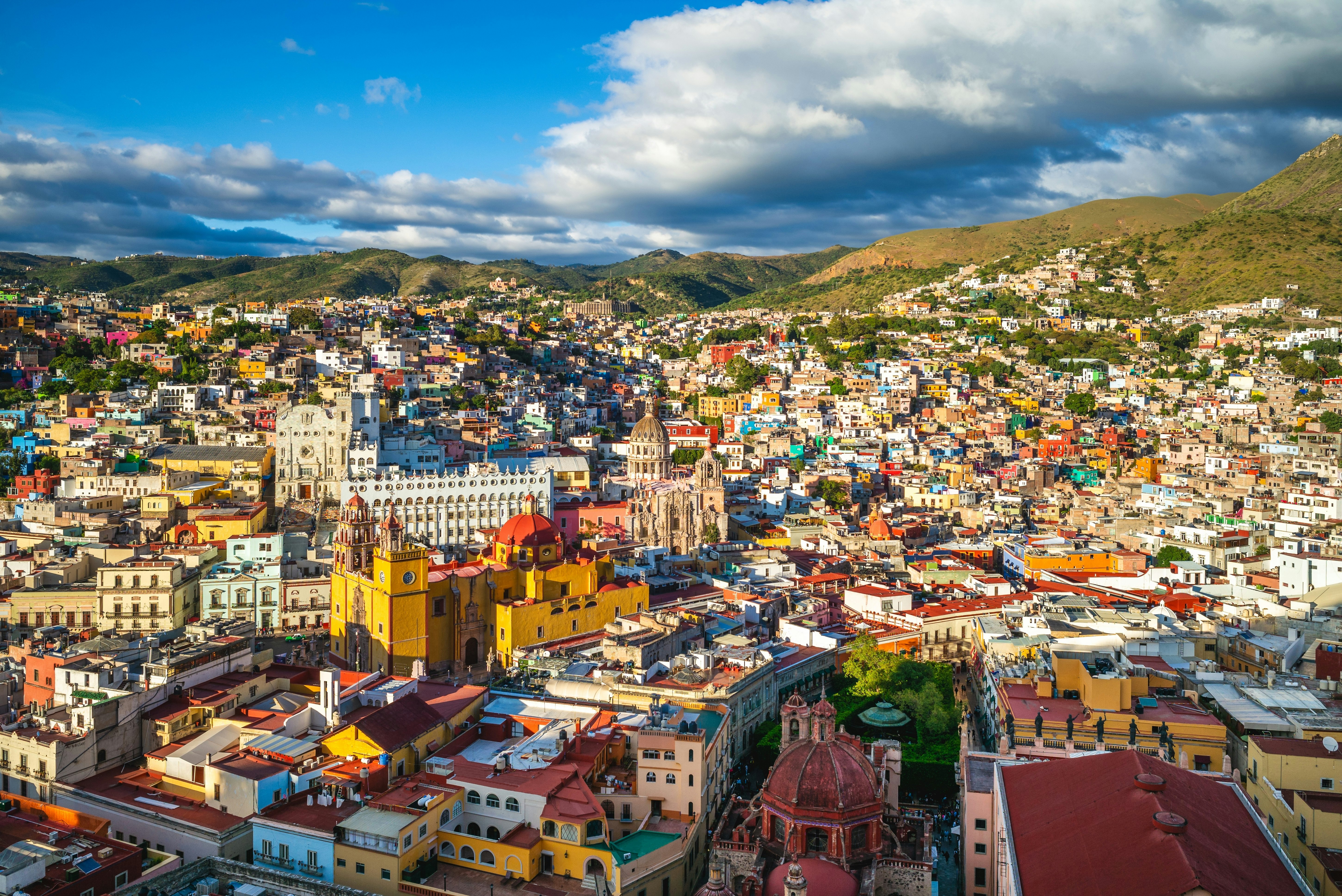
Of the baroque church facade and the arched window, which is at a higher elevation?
the baroque church facade

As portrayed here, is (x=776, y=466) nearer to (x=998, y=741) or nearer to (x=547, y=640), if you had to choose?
(x=547, y=640)

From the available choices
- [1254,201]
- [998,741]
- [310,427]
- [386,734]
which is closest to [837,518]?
[310,427]

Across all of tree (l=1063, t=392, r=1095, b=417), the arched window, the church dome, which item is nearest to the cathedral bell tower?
the arched window

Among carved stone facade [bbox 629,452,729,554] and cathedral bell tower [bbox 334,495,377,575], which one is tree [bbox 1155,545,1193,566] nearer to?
carved stone facade [bbox 629,452,729,554]

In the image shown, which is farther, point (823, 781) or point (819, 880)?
point (823, 781)

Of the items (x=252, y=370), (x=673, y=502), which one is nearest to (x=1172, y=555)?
(x=673, y=502)

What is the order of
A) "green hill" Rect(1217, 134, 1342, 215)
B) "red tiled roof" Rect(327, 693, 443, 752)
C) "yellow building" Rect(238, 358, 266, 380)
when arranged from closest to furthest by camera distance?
"red tiled roof" Rect(327, 693, 443, 752)
"yellow building" Rect(238, 358, 266, 380)
"green hill" Rect(1217, 134, 1342, 215)

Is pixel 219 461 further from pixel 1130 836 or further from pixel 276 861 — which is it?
pixel 1130 836
